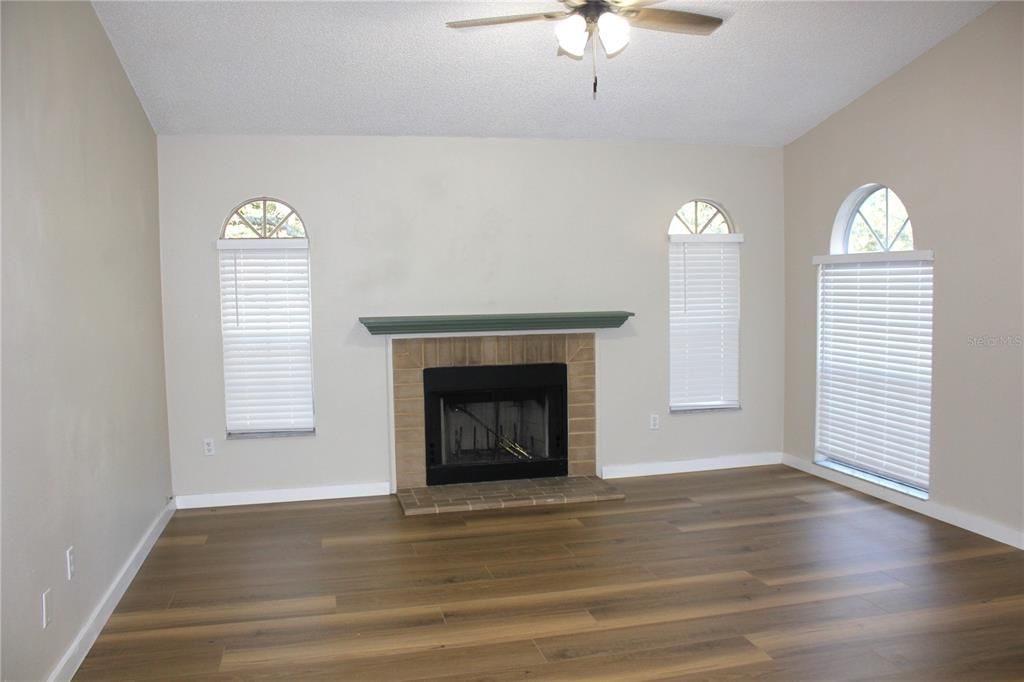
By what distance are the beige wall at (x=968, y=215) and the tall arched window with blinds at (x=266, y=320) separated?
3857 mm

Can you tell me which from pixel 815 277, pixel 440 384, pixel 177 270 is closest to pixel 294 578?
pixel 440 384

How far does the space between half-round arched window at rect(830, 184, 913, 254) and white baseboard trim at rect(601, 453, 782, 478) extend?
1699 millimetres

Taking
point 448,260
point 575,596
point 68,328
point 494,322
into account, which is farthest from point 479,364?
point 68,328

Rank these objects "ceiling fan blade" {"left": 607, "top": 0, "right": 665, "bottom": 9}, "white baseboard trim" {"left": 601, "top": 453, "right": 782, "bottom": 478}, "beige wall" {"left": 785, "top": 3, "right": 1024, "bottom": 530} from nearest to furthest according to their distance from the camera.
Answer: "ceiling fan blade" {"left": 607, "top": 0, "right": 665, "bottom": 9} < "beige wall" {"left": 785, "top": 3, "right": 1024, "bottom": 530} < "white baseboard trim" {"left": 601, "top": 453, "right": 782, "bottom": 478}

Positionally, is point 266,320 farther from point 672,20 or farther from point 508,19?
point 672,20

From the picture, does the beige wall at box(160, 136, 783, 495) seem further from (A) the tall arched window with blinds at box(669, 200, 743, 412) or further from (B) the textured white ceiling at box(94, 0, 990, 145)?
(B) the textured white ceiling at box(94, 0, 990, 145)

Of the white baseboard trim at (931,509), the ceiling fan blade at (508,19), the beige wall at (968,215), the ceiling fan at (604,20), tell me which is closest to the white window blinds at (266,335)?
the ceiling fan blade at (508,19)

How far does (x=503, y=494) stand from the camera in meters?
5.29

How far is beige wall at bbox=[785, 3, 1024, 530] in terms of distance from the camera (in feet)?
13.7

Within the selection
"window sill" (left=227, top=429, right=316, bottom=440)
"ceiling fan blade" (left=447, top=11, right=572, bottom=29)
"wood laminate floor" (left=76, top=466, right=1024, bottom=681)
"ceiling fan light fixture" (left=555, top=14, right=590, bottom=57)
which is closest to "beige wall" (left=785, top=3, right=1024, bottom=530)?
"wood laminate floor" (left=76, top=466, right=1024, bottom=681)

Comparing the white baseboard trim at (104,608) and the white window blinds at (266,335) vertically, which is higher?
the white window blinds at (266,335)

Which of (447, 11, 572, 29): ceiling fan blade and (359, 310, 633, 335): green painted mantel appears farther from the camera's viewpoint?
(359, 310, 633, 335): green painted mantel

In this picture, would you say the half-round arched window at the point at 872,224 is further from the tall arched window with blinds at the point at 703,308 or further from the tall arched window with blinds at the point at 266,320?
the tall arched window with blinds at the point at 266,320

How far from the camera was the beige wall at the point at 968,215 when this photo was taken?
4.18 meters
